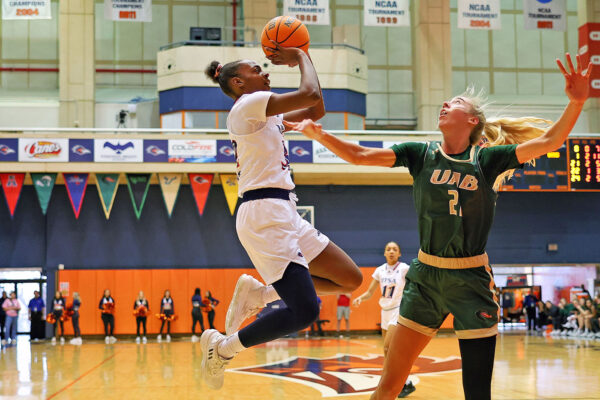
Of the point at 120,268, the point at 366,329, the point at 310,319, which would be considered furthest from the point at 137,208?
the point at 310,319

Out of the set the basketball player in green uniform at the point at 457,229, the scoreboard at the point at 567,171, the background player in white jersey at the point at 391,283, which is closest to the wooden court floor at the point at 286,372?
the background player in white jersey at the point at 391,283

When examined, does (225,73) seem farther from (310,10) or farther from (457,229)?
(310,10)

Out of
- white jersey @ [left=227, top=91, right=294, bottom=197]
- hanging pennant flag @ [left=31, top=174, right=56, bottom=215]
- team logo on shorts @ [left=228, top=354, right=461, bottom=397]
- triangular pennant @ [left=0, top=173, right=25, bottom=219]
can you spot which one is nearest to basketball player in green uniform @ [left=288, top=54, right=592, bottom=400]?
white jersey @ [left=227, top=91, right=294, bottom=197]

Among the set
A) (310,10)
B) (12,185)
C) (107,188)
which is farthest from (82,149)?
(310,10)

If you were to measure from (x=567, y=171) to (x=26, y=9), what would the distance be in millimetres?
16027

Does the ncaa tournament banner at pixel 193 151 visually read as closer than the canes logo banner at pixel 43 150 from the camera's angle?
No

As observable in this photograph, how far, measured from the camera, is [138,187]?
2144 cm

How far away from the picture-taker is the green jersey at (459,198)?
4184mm

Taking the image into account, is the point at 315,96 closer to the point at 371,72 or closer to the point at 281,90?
the point at 281,90

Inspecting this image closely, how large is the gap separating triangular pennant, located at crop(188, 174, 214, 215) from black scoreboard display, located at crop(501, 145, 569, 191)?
896cm

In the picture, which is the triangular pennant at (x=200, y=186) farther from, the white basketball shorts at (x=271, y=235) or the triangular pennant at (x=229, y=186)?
the white basketball shorts at (x=271, y=235)

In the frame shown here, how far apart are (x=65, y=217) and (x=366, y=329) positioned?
10357 mm

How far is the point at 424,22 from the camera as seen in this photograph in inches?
985

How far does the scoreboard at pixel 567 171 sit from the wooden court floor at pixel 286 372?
174 inches
